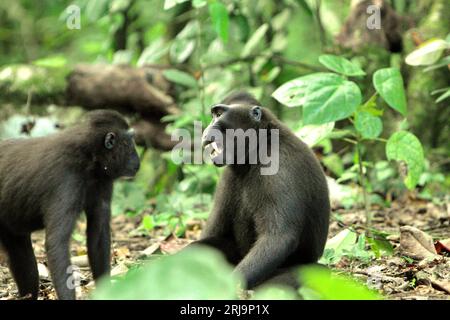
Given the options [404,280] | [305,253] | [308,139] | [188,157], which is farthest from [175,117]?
[404,280]

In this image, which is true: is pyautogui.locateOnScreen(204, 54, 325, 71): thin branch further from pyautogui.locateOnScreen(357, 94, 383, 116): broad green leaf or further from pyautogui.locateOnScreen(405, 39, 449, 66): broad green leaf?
pyautogui.locateOnScreen(357, 94, 383, 116): broad green leaf

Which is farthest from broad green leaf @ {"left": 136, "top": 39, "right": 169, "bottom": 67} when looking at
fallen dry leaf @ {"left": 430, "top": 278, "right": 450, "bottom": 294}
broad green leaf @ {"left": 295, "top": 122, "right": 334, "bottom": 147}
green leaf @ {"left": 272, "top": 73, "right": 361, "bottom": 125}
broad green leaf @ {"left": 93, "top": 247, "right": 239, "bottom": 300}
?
broad green leaf @ {"left": 93, "top": 247, "right": 239, "bottom": 300}

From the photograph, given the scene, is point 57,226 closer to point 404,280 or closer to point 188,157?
point 404,280

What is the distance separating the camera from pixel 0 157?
6.10 metres

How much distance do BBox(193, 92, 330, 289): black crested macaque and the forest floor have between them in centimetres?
54

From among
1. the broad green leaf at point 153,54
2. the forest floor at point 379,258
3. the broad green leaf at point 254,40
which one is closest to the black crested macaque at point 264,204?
the forest floor at point 379,258

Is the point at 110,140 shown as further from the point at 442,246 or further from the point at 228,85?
the point at 228,85

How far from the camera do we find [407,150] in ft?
21.4

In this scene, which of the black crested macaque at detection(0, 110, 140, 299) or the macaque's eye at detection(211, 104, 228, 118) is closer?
the black crested macaque at detection(0, 110, 140, 299)

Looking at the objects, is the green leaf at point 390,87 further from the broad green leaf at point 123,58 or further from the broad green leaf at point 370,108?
the broad green leaf at point 123,58

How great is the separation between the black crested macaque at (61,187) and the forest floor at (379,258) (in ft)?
0.92

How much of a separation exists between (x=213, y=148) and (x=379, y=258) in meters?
1.69

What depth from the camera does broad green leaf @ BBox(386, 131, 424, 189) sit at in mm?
6500

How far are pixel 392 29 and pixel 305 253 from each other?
545cm
